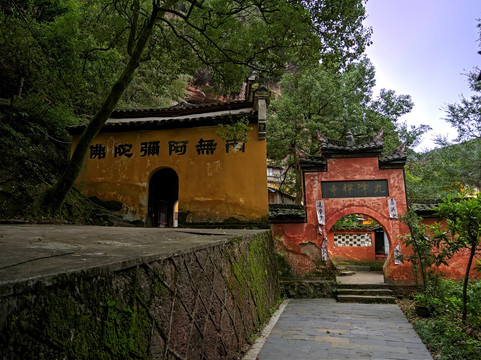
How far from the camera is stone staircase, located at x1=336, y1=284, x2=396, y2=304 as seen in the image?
8.42 meters

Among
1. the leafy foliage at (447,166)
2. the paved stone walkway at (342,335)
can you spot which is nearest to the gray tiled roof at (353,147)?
the paved stone walkway at (342,335)

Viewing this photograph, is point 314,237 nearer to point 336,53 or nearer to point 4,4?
point 336,53

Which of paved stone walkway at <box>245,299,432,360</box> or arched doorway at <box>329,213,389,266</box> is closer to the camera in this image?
paved stone walkway at <box>245,299,432,360</box>

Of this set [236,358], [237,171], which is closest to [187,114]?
[237,171]

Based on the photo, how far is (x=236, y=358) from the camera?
360 cm

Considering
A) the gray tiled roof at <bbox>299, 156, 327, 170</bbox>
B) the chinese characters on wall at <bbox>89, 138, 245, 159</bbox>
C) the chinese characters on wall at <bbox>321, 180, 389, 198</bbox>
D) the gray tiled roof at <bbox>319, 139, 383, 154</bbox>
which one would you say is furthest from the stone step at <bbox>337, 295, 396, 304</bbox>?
the chinese characters on wall at <bbox>89, 138, 245, 159</bbox>

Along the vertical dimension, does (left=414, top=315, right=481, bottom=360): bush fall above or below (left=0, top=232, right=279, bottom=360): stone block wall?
below

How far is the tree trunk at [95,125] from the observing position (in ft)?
21.7

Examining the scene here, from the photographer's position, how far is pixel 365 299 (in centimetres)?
847

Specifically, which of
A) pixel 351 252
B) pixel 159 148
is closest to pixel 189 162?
pixel 159 148

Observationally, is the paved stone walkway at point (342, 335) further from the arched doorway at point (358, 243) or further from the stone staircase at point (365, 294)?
the arched doorway at point (358, 243)

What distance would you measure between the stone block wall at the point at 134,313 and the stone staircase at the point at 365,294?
227 inches

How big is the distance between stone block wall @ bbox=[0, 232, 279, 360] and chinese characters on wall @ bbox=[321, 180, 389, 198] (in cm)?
650

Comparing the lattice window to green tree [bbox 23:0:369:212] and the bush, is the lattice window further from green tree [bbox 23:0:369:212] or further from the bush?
green tree [bbox 23:0:369:212]
